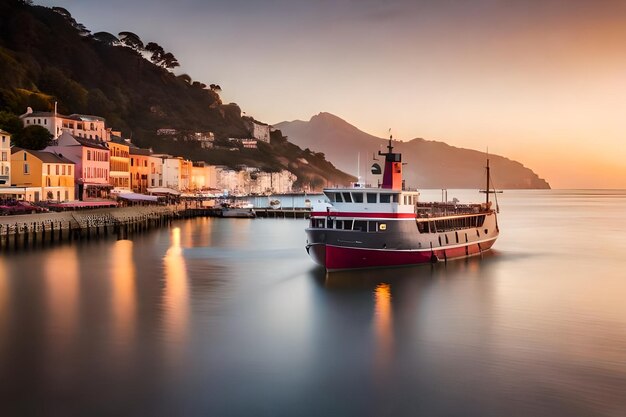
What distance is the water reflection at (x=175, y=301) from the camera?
25094 millimetres

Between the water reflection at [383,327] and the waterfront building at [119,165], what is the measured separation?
7581 cm

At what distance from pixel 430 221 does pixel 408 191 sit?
5.47 meters

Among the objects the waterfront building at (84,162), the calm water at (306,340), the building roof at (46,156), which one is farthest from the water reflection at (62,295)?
the waterfront building at (84,162)

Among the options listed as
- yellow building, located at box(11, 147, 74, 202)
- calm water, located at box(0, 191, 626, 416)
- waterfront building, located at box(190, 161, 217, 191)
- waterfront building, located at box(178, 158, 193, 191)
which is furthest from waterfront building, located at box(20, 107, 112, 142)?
calm water, located at box(0, 191, 626, 416)

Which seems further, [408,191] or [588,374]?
[408,191]

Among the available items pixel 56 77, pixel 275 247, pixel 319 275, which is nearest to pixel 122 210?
pixel 275 247

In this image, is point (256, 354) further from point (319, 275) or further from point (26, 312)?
point (319, 275)

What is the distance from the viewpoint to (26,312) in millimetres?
29250

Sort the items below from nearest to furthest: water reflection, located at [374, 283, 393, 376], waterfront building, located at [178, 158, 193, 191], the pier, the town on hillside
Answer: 1. water reflection, located at [374, 283, 393, 376]
2. the pier
3. the town on hillside
4. waterfront building, located at [178, 158, 193, 191]

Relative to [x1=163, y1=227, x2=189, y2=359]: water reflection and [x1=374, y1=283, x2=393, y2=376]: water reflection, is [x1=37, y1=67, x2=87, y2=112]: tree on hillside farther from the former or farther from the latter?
[x1=374, y1=283, x2=393, y2=376]: water reflection

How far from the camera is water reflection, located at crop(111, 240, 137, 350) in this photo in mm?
25719

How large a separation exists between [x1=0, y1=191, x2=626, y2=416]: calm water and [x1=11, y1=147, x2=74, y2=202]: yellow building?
1085 inches

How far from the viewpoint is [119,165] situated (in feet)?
351

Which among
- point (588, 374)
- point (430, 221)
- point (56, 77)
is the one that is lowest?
point (588, 374)
